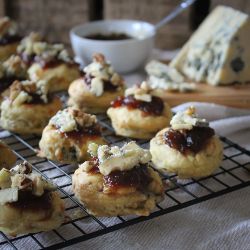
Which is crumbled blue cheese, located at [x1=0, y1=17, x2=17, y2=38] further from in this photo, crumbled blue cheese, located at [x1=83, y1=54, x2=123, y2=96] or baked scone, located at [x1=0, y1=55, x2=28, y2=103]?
crumbled blue cheese, located at [x1=83, y1=54, x2=123, y2=96]

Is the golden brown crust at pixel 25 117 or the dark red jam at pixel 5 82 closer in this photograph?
the golden brown crust at pixel 25 117

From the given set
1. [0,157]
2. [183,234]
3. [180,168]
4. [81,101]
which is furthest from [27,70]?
[183,234]

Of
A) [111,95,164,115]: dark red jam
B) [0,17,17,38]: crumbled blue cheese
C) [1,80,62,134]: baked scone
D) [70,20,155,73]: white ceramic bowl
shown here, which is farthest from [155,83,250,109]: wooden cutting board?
[0,17,17,38]: crumbled blue cheese

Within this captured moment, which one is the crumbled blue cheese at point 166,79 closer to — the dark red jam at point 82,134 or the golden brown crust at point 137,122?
the golden brown crust at point 137,122

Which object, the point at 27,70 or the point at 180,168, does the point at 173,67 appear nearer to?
the point at 27,70

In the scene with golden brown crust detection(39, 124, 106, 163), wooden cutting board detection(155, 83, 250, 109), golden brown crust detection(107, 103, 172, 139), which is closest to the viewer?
golden brown crust detection(39, 124, 106, 163)

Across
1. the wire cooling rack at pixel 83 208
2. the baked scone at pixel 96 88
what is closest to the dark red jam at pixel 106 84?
the baked scone at pixel 96 88
